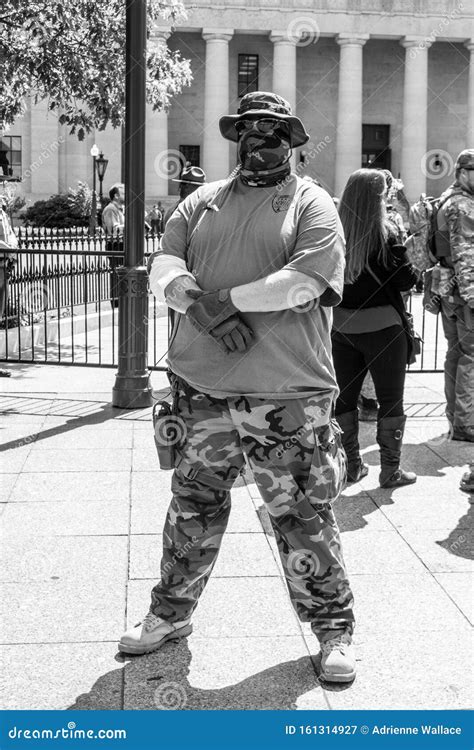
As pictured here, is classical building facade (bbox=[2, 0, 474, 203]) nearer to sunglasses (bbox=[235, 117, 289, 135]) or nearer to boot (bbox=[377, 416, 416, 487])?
boot (bbox=[377, 416, 416, 487])

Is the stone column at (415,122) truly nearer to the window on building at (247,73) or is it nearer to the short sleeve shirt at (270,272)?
the window on building at (247,73)

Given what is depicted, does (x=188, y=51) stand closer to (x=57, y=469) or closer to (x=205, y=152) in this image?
(x=205, y=152)

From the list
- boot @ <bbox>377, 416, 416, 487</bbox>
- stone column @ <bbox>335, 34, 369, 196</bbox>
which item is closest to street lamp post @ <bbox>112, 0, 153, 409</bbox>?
boot @ <bbox>377, 416, 416, 487</bbox>

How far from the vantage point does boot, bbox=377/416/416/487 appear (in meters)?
6.31

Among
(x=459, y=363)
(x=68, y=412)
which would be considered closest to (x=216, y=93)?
(x=68, y=412)

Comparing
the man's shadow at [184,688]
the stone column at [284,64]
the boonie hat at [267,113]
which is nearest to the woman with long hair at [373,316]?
the boonie hat at [267,113]

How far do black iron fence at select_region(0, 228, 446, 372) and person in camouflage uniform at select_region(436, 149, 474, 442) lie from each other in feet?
8.91

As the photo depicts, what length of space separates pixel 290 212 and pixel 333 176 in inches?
2055

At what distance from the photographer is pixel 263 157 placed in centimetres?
368

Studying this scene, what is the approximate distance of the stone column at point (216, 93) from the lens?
5106 centimetres

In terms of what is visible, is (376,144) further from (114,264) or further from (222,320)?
(222,320)

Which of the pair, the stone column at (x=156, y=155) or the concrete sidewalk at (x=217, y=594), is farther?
the stone column at (x=156, y=155)

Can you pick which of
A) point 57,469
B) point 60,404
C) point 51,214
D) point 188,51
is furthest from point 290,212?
point 188,51

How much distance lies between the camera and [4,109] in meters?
14.3
